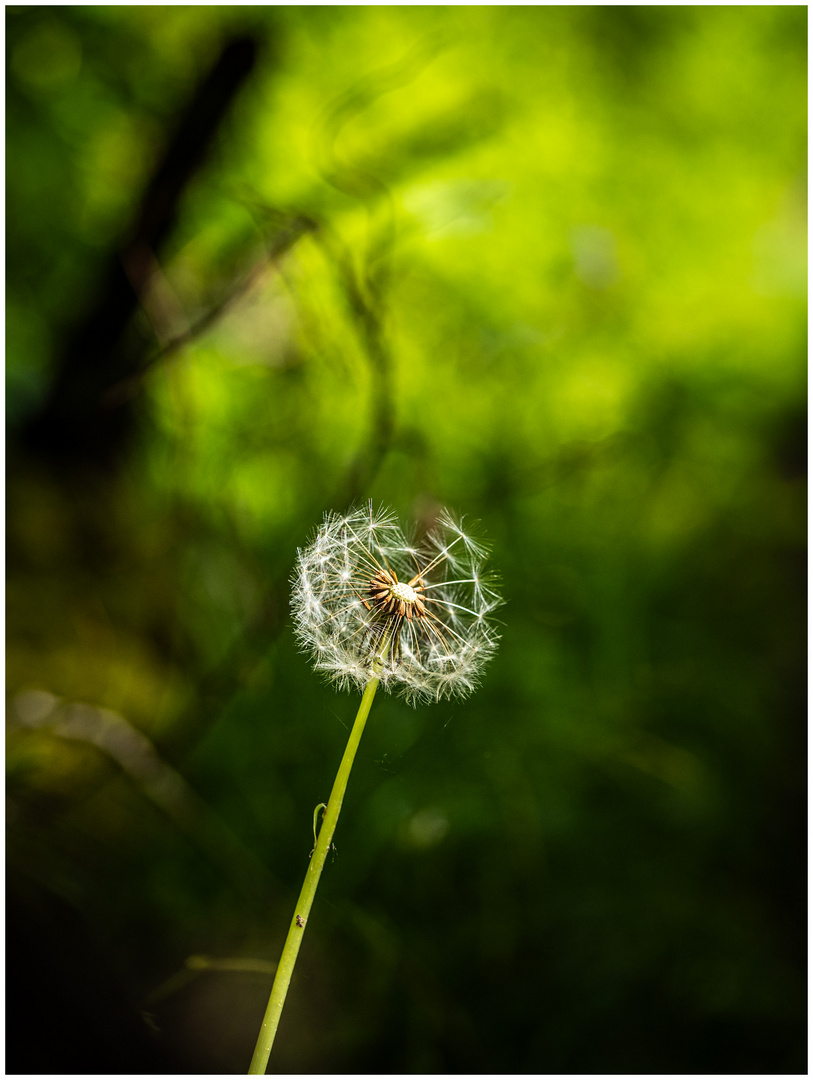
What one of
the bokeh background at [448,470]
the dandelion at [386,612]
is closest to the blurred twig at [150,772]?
the bokeh background at [448,470]

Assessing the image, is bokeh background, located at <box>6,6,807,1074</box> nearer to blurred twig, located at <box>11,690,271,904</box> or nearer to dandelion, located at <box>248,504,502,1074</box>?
blurred twig, located at <box>11,690,271,904</box>

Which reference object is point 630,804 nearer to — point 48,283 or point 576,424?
point 576,424

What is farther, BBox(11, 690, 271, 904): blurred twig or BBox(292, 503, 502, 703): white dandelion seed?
BBox(11, 690, 271, 904): blurred twig

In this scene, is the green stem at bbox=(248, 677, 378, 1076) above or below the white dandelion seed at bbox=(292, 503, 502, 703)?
below

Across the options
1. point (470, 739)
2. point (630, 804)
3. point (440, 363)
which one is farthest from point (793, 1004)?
point (440, 363)

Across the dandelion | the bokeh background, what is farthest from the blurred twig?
the dandelion

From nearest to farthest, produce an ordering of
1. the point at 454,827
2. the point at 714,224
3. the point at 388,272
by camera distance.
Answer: the point at 454,827 → the point at 388,272 → the point at 714,224
